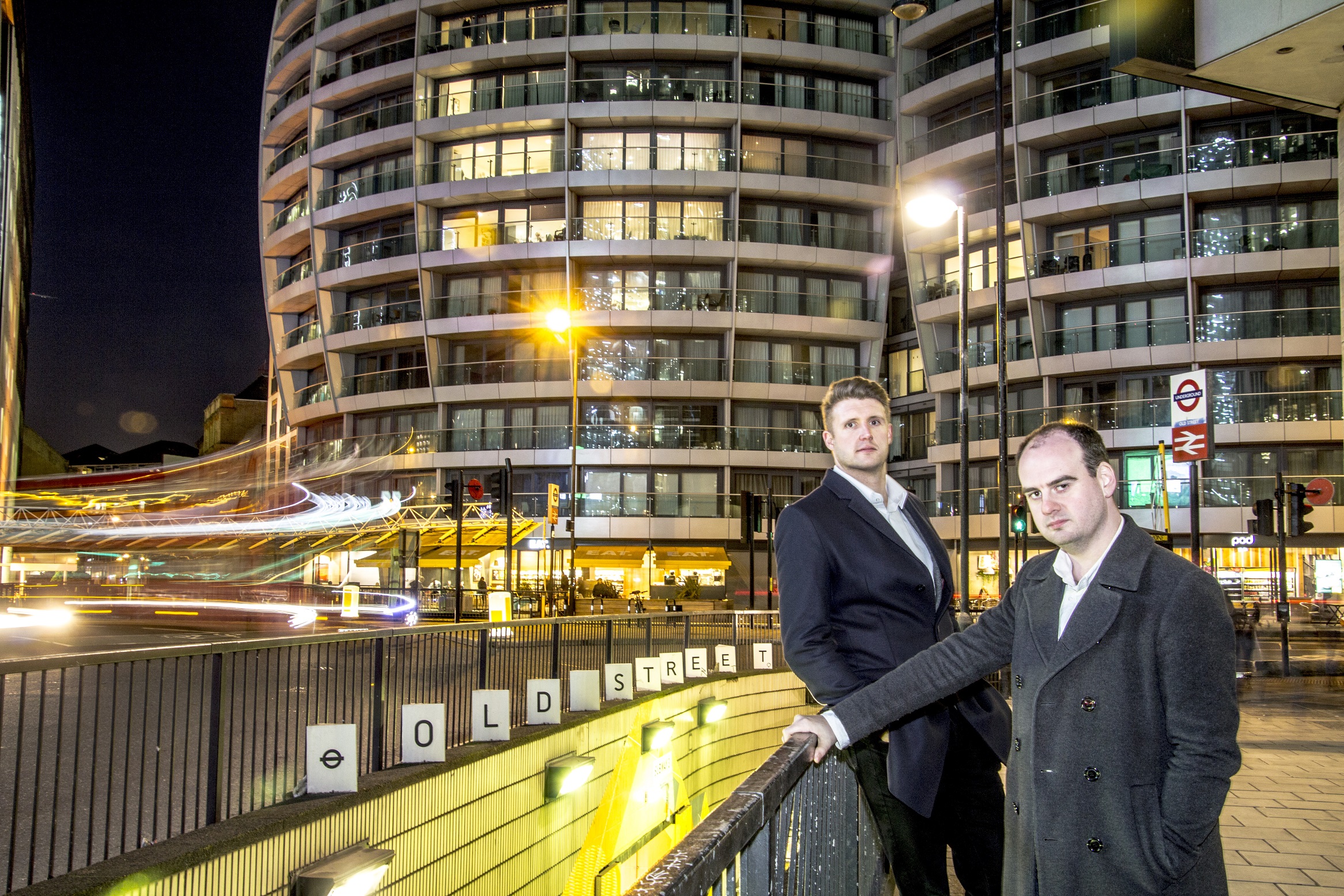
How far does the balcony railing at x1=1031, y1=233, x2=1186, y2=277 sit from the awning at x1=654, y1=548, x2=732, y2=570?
15.8m

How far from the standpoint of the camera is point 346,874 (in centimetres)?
464

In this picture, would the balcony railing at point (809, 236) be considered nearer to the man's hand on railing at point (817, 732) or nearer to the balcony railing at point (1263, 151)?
the balcony railing at point (1263, 151)

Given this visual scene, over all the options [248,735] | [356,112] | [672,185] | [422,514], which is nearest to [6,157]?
[356,112]

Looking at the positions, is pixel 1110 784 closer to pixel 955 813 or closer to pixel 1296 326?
pixel 955 813

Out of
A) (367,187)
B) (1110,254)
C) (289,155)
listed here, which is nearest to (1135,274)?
(1110,254)

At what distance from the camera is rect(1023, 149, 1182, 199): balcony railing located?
121ft

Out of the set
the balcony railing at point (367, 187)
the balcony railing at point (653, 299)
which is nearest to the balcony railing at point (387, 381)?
the balcony railing at point (367, 187)

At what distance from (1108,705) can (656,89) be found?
4367cm

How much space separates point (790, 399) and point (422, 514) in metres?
15.6

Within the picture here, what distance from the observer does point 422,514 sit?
1706 inches

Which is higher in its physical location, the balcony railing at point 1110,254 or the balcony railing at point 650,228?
the balcony railing at point 650,228

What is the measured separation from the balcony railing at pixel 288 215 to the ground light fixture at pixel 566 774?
4607 centimetres

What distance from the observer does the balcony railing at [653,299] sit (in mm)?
43469

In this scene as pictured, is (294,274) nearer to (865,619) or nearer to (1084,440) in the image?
(865,619)
